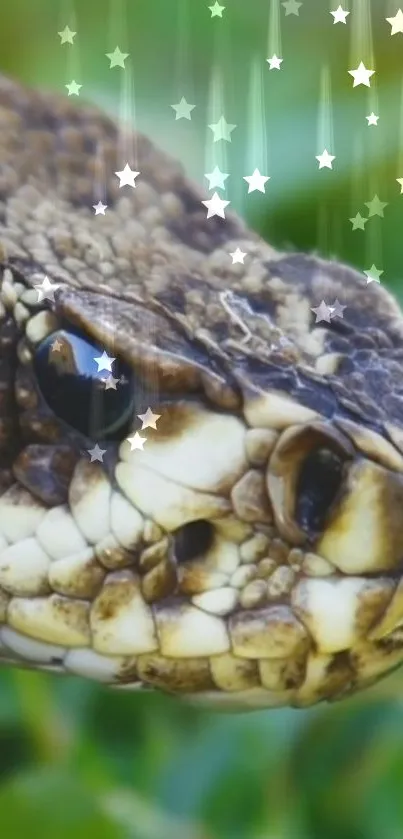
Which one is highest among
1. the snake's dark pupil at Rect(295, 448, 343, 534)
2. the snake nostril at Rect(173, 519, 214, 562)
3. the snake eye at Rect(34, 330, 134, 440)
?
the snake eye at Rect(34, 330, 134, 440)

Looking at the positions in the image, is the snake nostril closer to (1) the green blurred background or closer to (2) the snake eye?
(2) the snake eye

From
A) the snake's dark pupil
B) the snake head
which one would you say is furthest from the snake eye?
the snake's dark pupil

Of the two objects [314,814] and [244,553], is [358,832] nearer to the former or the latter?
[314,814]

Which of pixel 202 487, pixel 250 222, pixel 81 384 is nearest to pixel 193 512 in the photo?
pixel 202 487

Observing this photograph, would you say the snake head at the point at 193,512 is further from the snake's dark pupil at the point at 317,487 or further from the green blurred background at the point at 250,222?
the green blurred background at the point at 250,222

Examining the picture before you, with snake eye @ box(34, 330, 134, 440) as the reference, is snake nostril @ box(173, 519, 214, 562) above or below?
below

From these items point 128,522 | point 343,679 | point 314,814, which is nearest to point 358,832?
point 314,814

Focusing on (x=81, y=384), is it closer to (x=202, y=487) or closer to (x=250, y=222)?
(x=202, y=487)
